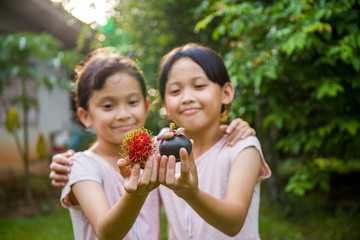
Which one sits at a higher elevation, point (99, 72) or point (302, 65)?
point (302, 65)

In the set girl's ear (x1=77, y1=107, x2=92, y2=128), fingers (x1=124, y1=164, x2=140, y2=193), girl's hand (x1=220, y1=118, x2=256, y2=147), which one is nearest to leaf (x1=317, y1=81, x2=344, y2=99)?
girl's hand (x1=220, y1=118, x2=256, y2=147)

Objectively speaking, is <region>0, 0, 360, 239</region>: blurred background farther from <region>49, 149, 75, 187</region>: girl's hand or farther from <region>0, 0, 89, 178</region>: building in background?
<region>49, 149, 75, 187</region>: girl's hand

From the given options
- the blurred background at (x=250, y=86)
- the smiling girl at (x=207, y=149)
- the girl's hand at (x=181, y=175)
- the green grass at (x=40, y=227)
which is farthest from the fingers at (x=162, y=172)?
the green grass at (x=40, y=227)

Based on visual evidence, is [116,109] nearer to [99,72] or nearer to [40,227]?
[99,72]

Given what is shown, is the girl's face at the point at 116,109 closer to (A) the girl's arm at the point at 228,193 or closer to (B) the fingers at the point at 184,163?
(A) the girl's arm at the point at 228,193

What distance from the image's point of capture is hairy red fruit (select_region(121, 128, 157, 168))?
1.23 m

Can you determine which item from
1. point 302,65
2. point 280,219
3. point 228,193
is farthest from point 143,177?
point 280,219

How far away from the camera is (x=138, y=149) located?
1239 mm

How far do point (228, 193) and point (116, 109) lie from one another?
73cm

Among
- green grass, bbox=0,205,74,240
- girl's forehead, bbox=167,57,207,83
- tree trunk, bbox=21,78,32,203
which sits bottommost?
green grass, bbox=0,205,74,240

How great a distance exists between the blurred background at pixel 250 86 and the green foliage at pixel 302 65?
0.01 m

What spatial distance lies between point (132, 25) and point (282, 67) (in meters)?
3.80

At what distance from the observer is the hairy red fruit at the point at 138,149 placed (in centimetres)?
123

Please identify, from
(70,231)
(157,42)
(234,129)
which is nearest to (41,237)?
(70,231)
